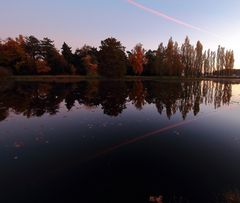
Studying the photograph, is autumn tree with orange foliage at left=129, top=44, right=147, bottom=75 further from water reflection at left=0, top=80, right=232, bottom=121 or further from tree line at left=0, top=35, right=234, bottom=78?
water reflection at left=0, top=80, right=232, bottom=121

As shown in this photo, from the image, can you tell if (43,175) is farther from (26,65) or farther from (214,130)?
(26,65)

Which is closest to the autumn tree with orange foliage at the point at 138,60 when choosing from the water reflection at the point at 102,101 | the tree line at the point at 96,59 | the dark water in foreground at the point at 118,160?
the tree line at the point at 96,59

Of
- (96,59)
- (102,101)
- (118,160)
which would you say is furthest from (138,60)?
(118,160)

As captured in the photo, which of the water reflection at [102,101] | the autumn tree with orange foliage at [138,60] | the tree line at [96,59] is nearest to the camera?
the water reflection at [102,101]

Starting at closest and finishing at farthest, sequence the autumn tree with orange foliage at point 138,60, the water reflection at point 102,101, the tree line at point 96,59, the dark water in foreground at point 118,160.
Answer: the dark water in foreground at point 118,160 → the water reflection at point 102,101 → the tree line at point 96,59 → the autumn tree with orange foliage at point 138,60

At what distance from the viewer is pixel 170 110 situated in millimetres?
16391

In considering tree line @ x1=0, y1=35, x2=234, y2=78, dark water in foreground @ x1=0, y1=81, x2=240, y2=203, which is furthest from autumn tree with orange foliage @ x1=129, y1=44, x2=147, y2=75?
dark water in foreground @ x1=0, y1=81, x2=240, y2=203

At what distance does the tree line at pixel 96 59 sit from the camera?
59031 millimetres

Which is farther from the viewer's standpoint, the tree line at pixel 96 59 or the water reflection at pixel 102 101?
the tree line at pixel 96 59

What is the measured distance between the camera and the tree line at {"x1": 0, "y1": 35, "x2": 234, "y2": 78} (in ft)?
194

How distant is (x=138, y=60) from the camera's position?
74.9 metres

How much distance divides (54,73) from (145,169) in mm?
63788

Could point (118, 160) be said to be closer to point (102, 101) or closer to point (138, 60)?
point (102, 101)

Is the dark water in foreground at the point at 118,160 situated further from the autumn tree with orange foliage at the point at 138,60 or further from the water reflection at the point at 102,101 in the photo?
the autumn tree with orange foliage at the point at 138,60
